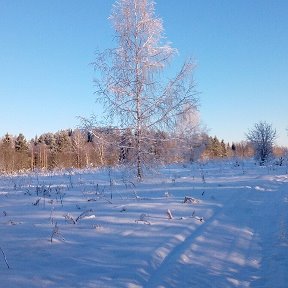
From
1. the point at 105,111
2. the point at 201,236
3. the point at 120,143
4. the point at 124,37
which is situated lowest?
the point at 201,236

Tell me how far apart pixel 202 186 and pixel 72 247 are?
710 cm

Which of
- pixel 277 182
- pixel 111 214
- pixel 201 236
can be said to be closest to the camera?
pixel 201 236

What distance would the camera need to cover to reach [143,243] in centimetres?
519

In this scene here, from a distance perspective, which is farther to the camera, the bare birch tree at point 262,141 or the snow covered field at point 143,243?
the bare birch tree at point 262,141

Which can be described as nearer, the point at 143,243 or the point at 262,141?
the point at 143,243

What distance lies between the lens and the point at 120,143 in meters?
15.0

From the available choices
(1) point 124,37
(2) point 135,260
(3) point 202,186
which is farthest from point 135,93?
(2) point 135,260

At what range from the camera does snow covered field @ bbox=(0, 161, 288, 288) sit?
13.1ft

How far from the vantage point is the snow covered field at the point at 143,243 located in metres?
3.98

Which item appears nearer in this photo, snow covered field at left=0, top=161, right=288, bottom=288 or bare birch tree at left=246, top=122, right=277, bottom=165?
snow covered field at left=0, top=161, right=288, bottom=288

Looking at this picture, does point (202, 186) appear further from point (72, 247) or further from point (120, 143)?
point (72, 247)

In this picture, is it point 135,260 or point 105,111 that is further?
point 105,111

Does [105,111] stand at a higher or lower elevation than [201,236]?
higher

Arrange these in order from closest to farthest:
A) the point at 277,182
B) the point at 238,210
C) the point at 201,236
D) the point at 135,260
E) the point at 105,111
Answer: the point at 135,260 → the point at 201,236 → the point at 238,210 → the point at 277,182 → the point at 105,111
